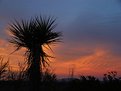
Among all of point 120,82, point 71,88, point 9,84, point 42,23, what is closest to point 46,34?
point 42,23

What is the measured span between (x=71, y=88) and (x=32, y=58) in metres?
2.46

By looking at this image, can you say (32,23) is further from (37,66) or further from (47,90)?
(47,90)

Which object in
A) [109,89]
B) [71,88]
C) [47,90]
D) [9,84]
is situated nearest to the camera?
[109,89]

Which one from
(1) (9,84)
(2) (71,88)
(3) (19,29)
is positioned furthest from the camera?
(1) (9,84)

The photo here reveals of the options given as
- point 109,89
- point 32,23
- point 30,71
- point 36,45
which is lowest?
point 109,89

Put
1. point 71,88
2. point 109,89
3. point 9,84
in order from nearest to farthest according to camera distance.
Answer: point 109,89 → point 71,88 → point 9,84

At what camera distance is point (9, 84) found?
29.2 metres

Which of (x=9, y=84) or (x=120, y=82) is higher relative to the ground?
(x=9, y=84)

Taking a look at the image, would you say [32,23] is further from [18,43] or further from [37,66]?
[37,66]

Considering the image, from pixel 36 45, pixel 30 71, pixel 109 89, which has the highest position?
pixel 36 45

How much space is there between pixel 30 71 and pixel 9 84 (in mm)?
11646

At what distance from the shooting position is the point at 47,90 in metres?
23.3

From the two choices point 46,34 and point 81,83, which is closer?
point 81,83

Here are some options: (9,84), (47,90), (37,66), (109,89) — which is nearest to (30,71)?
(37,66)
